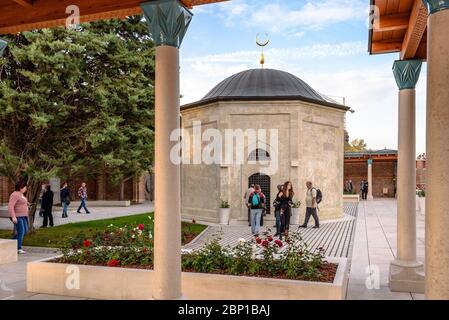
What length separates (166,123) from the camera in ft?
15.5

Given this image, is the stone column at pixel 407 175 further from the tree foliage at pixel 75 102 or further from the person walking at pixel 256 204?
the tree foliage at pixel 75 102

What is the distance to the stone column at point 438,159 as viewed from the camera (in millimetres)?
3240

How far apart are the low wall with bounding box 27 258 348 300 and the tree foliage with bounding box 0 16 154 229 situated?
18.9 ft

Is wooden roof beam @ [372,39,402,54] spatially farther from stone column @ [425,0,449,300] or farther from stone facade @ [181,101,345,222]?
stone facade @ [181,101,345,222]

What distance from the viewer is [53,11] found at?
596cm

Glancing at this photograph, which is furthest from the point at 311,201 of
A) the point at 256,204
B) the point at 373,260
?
the point at 373,260

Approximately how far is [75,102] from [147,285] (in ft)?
27.6

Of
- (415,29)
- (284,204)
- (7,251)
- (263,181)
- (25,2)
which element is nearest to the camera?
(415,29)

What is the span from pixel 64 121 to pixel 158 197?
8768 millimetres

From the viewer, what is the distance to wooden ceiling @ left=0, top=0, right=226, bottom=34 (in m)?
5.41

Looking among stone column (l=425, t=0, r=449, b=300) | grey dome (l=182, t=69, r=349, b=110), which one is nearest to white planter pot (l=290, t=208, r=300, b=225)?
grey dome (l=182, t=69, r=349, b=110)

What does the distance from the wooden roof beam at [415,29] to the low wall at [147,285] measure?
12.7ft

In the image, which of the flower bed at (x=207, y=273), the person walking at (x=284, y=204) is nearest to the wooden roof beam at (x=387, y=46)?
the flower bed at (x=207, y=273)

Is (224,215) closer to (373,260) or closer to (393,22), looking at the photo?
(373,260)
